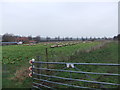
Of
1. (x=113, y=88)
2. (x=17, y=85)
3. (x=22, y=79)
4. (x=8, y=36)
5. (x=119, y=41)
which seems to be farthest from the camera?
(x=8, y=36)

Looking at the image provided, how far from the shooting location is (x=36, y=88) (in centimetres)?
556

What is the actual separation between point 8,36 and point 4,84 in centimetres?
6432

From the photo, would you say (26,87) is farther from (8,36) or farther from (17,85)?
(8,36)

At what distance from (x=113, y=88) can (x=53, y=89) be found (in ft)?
6.71

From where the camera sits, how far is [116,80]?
558cm

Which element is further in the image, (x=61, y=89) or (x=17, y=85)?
(x=17, y=85)

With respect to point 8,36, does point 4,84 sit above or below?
below

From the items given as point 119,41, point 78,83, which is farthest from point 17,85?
point 119,41

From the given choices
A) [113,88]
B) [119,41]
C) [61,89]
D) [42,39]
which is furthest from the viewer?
[42,39]

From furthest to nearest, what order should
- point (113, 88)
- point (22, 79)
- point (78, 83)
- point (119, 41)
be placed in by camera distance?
point (119, 41) < point (22, 79) < point (78, 83) < point (113, 88)

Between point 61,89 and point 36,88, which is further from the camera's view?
point 36,88

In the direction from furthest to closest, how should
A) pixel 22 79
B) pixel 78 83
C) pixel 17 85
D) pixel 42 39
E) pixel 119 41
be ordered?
pixel 42 39
pixel 119 41
pixel 22 79
pixel 17 85
pixel 78 83

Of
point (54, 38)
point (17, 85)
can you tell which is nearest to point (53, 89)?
point (17, 85)

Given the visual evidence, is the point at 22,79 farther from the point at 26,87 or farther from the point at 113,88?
the point at 113,88
